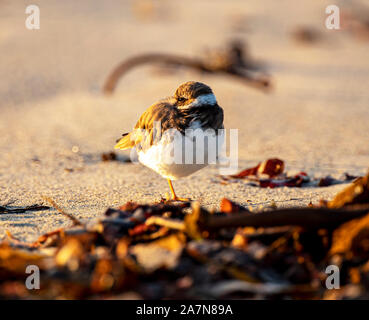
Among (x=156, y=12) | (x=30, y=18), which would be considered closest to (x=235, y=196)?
(x=30, y=18)

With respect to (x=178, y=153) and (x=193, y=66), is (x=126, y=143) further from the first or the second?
(x=193, y=66)

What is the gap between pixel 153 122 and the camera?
331 cm

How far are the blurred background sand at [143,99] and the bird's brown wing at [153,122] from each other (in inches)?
17.6

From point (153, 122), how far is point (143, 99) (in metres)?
4.73

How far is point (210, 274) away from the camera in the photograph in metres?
1.97

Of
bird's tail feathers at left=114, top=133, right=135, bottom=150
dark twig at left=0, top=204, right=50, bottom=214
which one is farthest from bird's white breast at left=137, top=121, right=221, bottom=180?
dark twig at left=0, top=204, right=50, bottom=214

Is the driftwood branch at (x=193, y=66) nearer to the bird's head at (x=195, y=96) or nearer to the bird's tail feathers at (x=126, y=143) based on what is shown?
the bird's tail feathers at (x=126, y=143)

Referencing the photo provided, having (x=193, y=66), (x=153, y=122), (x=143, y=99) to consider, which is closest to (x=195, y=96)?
(x=153, y=122)

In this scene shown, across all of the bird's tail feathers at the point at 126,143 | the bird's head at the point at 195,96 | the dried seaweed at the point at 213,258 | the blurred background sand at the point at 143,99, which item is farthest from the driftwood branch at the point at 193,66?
the dried seaweed at the point at 213,258

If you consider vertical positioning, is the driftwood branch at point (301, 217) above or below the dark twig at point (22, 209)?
above

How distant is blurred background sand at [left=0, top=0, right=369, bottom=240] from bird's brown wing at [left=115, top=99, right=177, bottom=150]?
1.47 ft

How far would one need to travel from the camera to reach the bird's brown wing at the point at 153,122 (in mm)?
3219
